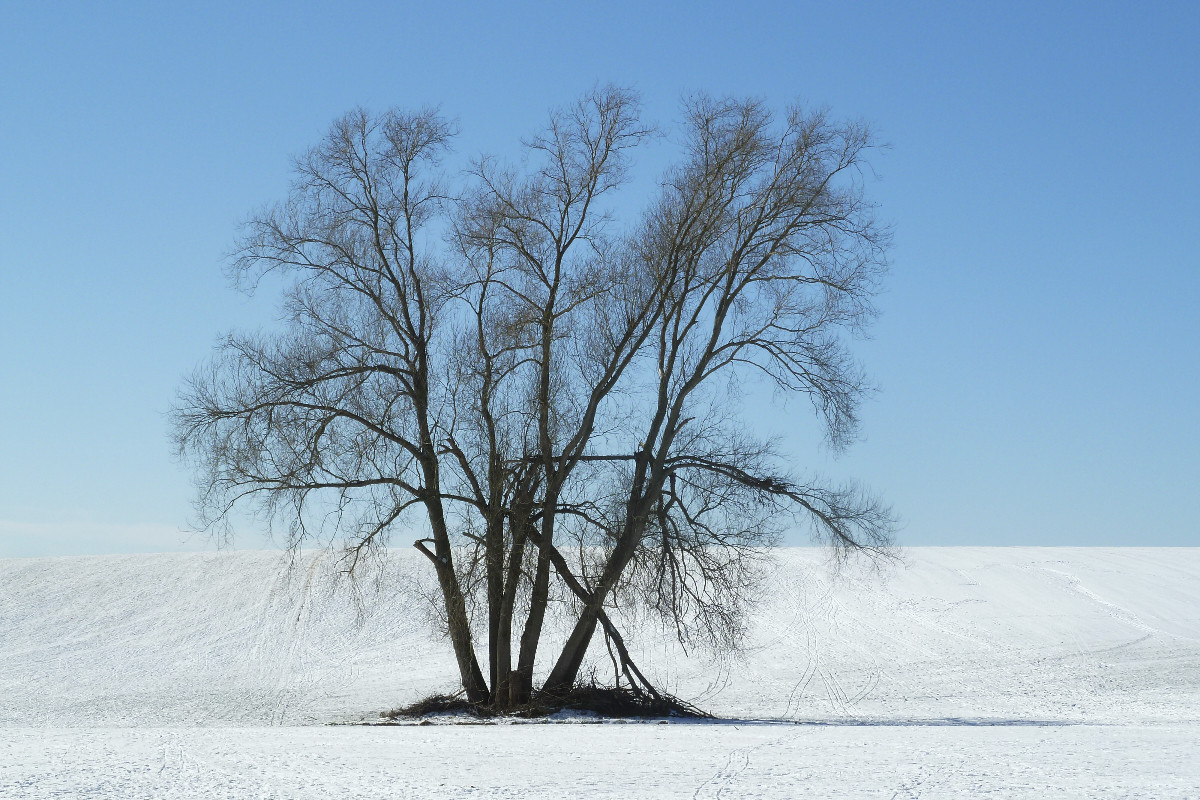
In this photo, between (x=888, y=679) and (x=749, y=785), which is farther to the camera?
(x=888, y=679)

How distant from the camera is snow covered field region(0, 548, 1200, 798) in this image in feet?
30.9

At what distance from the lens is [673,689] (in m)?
23.3

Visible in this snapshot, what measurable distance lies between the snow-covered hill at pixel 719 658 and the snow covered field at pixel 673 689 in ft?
0.47

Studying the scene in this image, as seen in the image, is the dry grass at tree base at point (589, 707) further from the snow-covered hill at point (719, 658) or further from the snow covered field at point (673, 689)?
the snow-covered hill at point (719, 658)

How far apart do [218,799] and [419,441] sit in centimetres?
1136

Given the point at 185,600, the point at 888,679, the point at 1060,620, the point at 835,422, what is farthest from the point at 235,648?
the point at 1060,620

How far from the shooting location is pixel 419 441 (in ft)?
63.3

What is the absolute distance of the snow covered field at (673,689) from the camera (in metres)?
9.42

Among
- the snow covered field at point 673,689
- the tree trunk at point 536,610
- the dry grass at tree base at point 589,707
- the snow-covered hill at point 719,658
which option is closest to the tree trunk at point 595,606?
the dry grass at tree base at point 589,707

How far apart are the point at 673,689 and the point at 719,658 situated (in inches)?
61.4

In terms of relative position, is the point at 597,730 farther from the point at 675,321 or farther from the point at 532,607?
the point at 675,321

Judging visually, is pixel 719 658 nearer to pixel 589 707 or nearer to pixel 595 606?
pixel 589 707

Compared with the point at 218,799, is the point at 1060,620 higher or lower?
higher

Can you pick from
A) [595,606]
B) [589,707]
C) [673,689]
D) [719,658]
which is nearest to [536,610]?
[595,606]
